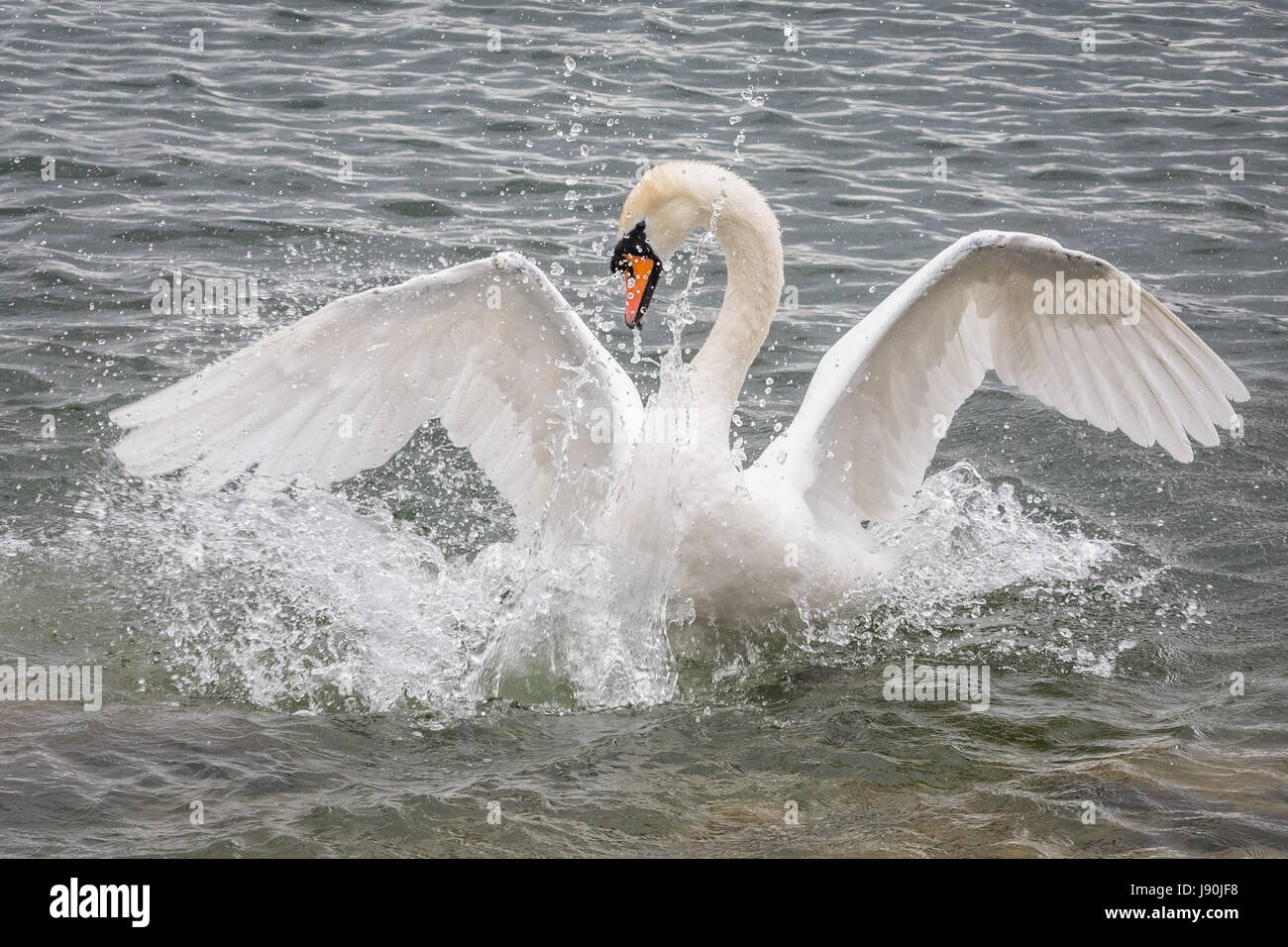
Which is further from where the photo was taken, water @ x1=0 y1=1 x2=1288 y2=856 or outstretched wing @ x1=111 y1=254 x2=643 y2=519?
outstretched wing @ x1=111 y1=254 x2=643 y2=519

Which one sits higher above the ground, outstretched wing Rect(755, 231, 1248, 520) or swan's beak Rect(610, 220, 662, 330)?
swan's beak Rect(610, 220, 662, 330)

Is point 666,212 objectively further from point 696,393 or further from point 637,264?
point 696,393

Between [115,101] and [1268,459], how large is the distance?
916 centimetres

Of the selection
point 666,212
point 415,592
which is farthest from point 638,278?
point 415,592

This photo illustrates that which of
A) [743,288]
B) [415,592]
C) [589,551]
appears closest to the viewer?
[589,551]

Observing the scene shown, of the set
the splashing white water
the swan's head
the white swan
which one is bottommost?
the splashing white water

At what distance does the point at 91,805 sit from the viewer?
4348mm

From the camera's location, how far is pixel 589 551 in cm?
551

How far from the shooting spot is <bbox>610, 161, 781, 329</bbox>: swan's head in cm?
559

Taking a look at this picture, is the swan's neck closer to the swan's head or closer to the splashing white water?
the swan's head

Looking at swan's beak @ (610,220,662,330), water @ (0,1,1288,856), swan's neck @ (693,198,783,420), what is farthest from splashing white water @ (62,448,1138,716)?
swan's beak @ (610,220,662,330)

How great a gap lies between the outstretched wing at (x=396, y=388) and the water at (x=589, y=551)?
60 centimetres

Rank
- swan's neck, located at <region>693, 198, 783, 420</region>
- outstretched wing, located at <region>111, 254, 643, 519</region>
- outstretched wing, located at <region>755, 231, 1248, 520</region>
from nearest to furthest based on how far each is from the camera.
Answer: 1. outstretched wing, located at <region>111, 254, 643, 519</region>
2. outstretched wing, located at <region>755, 231, 1248, 520</region>
3. swan's neck, located at <region>693, 198, 783, 420</region>

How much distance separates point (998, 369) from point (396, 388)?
2.48m
